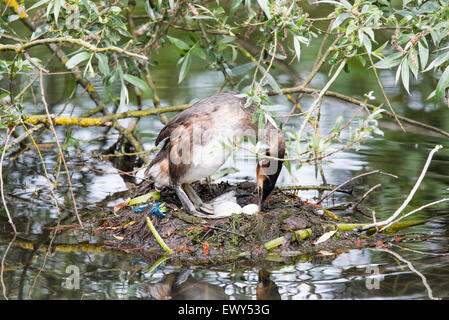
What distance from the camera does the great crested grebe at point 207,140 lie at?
17.2ft

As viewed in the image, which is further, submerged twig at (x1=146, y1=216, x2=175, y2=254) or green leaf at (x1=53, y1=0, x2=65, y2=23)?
submerged twig at (x1=146, y1=216, x2=175, y2=254)

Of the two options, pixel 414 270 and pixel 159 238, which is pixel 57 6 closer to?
pixel 159 238

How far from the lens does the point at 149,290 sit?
4.12 m

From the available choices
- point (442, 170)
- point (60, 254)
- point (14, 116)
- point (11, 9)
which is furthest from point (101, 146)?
point (442, 170)

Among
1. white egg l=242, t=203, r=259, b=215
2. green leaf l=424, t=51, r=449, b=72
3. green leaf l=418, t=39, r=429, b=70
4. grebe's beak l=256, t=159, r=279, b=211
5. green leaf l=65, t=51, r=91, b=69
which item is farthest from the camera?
grebe's beak l=256, t=159, r=279, b=211

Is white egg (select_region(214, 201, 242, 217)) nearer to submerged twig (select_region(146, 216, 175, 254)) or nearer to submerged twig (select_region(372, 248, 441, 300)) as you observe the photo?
submerged twig (select_region(146, 216, 175, 254))

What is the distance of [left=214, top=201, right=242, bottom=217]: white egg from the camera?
525 cm

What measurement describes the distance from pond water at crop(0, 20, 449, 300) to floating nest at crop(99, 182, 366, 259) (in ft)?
0.61

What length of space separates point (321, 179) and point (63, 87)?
528 cm

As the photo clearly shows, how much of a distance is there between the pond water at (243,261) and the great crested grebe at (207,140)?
24 cm

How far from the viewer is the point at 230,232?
4945 mm

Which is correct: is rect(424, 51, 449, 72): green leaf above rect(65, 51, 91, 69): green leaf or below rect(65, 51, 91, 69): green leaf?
below


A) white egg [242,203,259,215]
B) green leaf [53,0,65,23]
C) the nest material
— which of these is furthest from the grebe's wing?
green leaf [53,0,65,23]

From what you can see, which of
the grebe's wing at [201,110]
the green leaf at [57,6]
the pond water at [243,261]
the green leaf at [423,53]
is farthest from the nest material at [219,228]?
the green leaf at [57,6]
